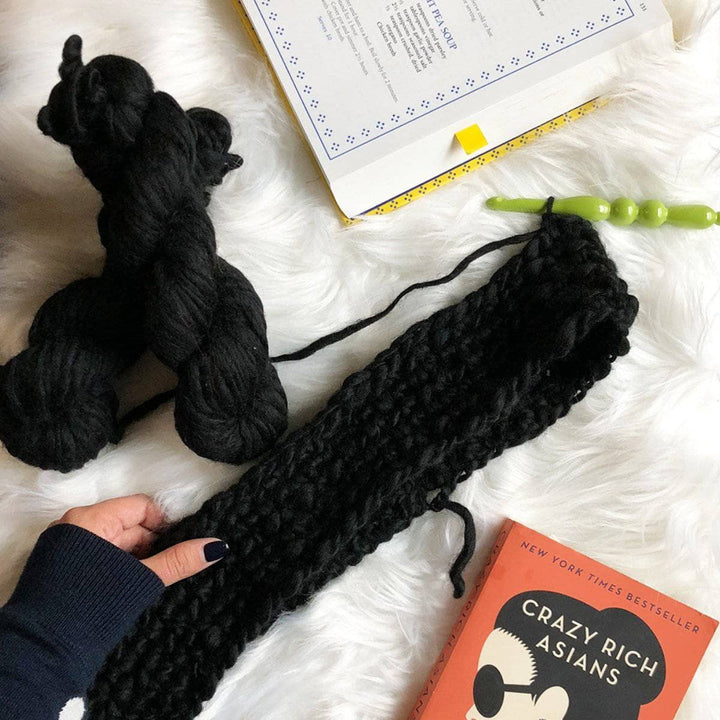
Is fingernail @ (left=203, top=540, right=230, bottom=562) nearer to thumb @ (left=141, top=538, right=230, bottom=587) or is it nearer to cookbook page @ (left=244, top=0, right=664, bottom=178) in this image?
thumb @ (left=141, top=538, right=230, bottom=587)

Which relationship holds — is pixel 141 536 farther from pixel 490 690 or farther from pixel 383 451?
pixel 490 690

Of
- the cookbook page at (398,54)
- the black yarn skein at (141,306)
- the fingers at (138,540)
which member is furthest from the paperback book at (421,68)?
the fingers at (138,540)

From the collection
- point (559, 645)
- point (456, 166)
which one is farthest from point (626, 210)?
point (559, 645)

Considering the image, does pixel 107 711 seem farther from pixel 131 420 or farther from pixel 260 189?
pixel 260 189

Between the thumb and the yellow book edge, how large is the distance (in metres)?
0.34

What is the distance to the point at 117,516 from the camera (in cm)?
66

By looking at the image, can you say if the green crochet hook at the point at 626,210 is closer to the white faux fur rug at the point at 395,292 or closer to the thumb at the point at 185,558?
the white faux fur rug at the point at 395,292

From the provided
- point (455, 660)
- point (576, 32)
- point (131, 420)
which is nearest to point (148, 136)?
point (131, 420)

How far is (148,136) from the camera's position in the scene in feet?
1.86

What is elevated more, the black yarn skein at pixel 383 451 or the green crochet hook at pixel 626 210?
the green crochet hook at pixel 626 210

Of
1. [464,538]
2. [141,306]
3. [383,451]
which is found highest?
[141,306]

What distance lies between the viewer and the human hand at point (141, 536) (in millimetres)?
645

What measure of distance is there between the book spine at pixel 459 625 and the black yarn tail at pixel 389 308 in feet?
0.80

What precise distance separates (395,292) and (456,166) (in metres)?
0.14
